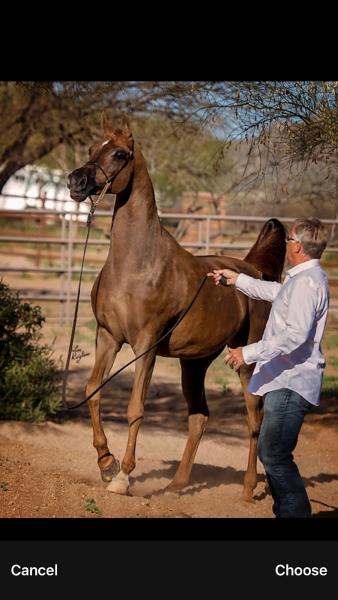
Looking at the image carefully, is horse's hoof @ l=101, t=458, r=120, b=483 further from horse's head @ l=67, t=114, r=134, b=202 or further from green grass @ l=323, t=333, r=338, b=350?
green grass @ l=323, t=333, r=338, b=350

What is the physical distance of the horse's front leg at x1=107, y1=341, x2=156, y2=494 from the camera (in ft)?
19.3

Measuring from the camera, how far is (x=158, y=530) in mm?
4762

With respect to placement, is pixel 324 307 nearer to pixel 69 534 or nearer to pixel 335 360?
pixel 69 534

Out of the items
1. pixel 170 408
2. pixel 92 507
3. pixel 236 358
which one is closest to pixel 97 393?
pixel 92 507

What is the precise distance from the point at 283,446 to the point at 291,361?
49 cm

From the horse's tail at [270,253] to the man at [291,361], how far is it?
289 centimetres

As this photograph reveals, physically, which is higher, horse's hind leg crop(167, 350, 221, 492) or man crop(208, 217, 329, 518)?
man crop(208, 217, 329, 518)

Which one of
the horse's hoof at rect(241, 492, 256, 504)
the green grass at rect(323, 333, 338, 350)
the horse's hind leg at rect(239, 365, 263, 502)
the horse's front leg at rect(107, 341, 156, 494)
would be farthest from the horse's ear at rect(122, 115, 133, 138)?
the green grass at rect(323, 333, 338, 350)

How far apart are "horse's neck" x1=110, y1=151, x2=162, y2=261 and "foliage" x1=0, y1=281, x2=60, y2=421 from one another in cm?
257

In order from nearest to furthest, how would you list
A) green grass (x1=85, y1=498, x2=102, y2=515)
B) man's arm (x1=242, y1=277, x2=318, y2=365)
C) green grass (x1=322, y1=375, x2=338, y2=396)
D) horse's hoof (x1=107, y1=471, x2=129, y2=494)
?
man's arm (x1=242, y1=277, x2=318, y2=365) → green grass (x1=85, y1=498, x2=102, y2=515) → horse's hoof (x1=107, y1=471, x2=129, y2=494) → green grass (x1=322, y1=375, x2=338, y2=396)

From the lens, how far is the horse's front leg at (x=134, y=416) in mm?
5891

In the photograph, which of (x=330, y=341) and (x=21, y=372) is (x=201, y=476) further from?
(x=330, y=341)
